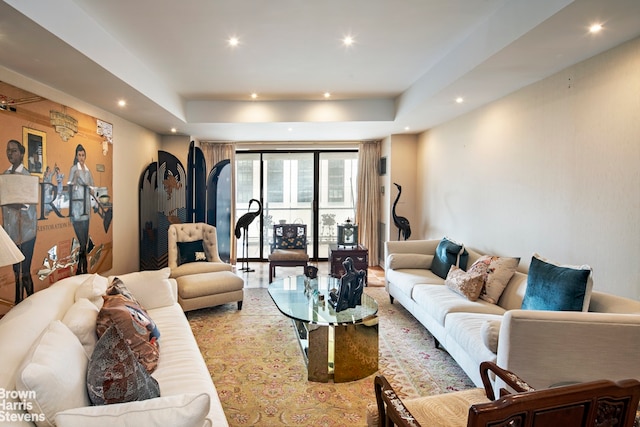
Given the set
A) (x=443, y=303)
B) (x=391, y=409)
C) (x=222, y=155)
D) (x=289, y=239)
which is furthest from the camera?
(x=222, y=155)

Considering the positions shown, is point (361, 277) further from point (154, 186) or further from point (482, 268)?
point (154, 186)

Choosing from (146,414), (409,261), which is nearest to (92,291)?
(146,414)

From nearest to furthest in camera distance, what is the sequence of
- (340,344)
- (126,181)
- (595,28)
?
(595,28), (340,344), (126,181)

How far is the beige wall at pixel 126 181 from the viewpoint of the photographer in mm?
4211

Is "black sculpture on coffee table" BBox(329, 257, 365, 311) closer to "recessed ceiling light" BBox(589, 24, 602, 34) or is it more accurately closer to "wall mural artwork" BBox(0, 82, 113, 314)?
"recessed ceiling light" BBox(589, 24, 602, 34)

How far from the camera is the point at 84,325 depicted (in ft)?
5.29

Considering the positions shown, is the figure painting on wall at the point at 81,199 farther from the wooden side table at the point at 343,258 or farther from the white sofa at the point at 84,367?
the wooden side table at the point at 343,258

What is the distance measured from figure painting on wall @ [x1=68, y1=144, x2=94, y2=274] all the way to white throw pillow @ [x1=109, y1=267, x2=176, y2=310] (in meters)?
1.11

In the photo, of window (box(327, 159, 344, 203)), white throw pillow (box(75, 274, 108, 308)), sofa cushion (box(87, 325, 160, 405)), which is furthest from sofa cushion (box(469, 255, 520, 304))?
window (box(327, 159, 344, 203))

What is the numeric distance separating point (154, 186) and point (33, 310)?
3.57 m

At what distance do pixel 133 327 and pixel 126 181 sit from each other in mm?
3268

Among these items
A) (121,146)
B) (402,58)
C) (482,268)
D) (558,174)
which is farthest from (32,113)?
(558,174)

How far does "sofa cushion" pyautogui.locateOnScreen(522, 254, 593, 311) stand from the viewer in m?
2.02

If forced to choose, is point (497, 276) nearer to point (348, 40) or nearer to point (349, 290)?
point (349, 290)
